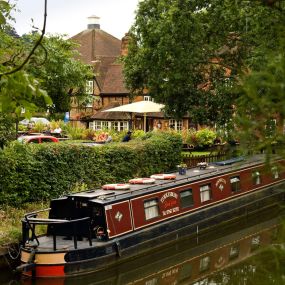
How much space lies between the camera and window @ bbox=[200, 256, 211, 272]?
43.4 feet

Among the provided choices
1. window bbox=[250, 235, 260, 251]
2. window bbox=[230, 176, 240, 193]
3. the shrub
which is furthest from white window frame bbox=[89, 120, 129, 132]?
window bbox=[250, 235, 260, 251]

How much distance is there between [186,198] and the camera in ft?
49.3

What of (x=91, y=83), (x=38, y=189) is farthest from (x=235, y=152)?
(x=91, y=83)

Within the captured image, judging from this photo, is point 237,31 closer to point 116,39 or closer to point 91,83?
point 91,83

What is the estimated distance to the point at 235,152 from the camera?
152 inches

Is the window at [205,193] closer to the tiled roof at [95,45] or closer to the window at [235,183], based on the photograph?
the window at [235,183]

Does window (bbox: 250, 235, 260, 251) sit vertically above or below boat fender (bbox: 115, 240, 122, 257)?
below

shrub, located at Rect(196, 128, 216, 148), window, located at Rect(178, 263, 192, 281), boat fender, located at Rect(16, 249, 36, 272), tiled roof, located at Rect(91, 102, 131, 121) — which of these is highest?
tiled roof, located at Rect(91, 102, 131, 121)

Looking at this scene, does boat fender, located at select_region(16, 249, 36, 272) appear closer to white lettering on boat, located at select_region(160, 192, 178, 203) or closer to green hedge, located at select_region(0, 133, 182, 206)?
green hedge, located at select_region(0, 133, 182, 206)

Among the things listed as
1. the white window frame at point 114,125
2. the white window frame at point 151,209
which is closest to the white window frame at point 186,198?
the white window frame at point 151,209

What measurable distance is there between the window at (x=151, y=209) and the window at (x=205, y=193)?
6.88 ft

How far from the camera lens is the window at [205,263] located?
1323 cm

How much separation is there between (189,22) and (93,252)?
35.2 ft

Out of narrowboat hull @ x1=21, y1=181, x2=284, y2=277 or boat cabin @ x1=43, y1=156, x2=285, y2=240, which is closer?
narrowboat hull @ x1=21, y1=181, x2=284, y2=277
